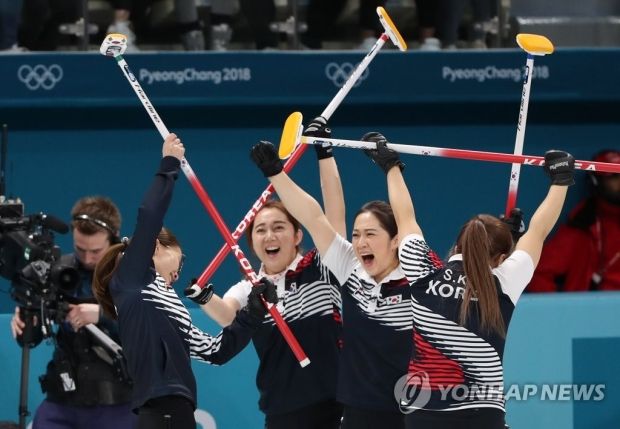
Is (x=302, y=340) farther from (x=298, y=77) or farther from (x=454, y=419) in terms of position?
(x=298, y=77)

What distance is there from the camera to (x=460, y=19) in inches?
328

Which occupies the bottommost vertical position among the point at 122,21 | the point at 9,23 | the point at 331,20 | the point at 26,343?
the point at 26,343

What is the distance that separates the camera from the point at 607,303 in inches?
273

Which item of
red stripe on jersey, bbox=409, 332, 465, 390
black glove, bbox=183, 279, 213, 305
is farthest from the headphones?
red stripe on jersey, bbox=409, 332, 465, 390

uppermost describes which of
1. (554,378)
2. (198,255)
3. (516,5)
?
(516,5)

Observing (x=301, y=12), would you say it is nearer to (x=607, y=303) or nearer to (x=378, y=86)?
(x=378, y=86)

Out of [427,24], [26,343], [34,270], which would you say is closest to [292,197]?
[34,270]

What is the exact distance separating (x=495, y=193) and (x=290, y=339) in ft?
11.8

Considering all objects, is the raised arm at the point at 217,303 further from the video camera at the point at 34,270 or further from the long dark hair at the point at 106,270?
the video camera at the point at 34,270

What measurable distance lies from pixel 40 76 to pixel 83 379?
241 centimetres

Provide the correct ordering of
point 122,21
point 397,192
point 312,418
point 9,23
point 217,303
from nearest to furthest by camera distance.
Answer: point 397,192 → point 312,418 → point 217,303 → point 9,23 → point 122,21

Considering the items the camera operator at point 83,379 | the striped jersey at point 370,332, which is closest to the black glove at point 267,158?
the striped jersey at point 370,332

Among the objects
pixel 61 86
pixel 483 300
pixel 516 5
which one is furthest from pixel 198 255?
pixel 483 300

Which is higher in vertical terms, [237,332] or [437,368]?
[237,332]
